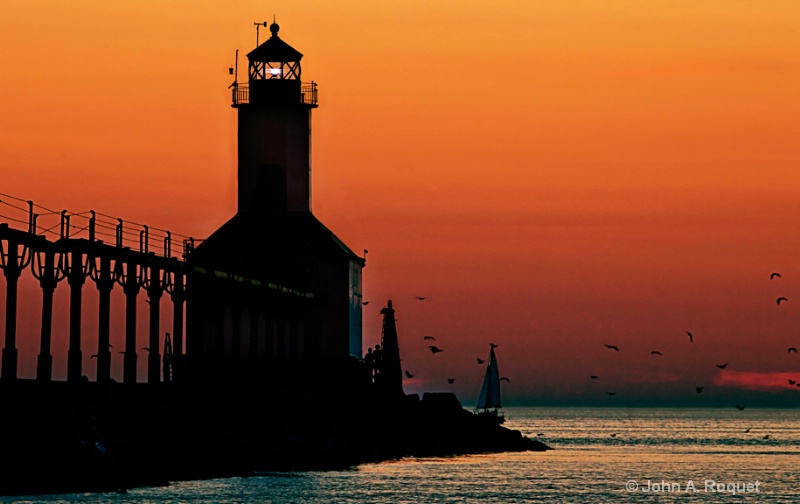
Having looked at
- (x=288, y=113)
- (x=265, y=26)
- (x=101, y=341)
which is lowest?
(x=101, y=341)

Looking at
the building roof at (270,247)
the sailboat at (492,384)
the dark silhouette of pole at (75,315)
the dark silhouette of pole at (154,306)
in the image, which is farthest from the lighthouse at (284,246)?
the sailboat at (492,384)

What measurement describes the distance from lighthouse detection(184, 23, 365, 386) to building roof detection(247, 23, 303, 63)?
0.16 ft

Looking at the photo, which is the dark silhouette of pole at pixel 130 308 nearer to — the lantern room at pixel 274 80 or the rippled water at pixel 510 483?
the rippled water at pixel 510 483

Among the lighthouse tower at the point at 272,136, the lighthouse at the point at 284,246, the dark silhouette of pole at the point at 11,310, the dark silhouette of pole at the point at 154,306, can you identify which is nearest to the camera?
the dark silhouette of pole at the point at 11,310

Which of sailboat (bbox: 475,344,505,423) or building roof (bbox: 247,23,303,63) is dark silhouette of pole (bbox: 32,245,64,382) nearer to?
building roof (bbox: 247,23,303,63)

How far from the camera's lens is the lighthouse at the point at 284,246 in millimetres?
73188

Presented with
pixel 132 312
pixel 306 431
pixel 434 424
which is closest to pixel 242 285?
pixel 306 431

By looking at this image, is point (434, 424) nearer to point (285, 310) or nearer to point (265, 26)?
point (285, 310)

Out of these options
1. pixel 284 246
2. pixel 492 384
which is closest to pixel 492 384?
pixel 492 384

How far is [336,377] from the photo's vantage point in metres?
74.6

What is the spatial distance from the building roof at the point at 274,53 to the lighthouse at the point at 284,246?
5 cm

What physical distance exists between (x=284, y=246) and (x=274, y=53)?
9728 millimetres

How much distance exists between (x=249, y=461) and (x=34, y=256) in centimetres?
1290

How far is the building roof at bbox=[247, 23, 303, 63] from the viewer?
253 feet
